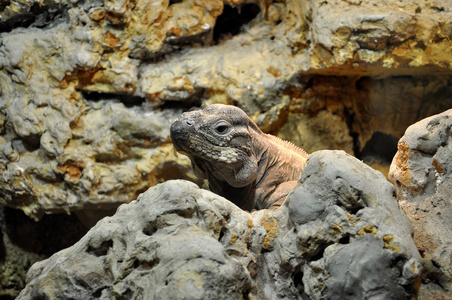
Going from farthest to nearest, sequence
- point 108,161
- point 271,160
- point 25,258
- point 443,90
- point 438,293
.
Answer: point 25,258, point 108,161, point 443,90, point 271,160, point 438,293

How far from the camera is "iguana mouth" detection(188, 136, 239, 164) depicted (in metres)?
3.00

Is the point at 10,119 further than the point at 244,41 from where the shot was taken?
No

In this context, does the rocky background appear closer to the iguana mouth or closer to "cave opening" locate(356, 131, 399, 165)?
"cave opening" locate(356, 131, 399, 165)

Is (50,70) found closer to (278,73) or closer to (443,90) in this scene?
(278,73)

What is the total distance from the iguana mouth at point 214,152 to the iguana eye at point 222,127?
3.9 inches

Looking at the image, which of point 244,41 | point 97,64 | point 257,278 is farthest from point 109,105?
point 257,278

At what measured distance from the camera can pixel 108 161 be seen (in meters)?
4.73

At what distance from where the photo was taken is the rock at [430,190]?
2385 mm

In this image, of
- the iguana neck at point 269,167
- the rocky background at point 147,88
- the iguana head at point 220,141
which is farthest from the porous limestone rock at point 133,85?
the iguana head at point 220,141

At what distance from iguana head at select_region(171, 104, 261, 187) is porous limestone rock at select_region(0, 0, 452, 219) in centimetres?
156

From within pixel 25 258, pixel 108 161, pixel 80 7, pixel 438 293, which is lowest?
pixel 25 258

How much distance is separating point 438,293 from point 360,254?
0.52 m

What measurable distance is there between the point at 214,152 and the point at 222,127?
16 cm

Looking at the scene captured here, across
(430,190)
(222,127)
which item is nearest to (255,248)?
(222,127)
